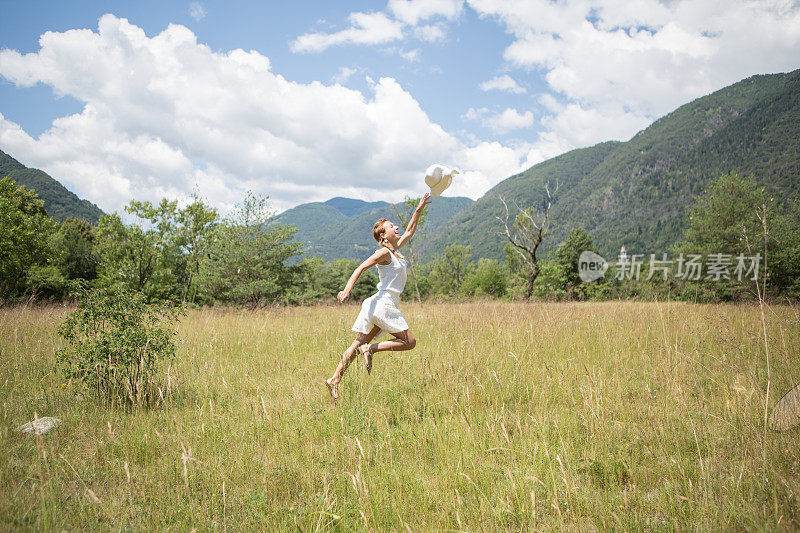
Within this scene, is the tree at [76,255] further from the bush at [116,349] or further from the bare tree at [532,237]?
the bush at [116,349]

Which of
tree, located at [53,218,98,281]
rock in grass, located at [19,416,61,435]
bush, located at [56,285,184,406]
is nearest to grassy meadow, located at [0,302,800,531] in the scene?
rock in grass, located at [19,416,61,435]

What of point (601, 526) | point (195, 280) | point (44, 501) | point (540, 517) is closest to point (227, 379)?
point (44, 501)

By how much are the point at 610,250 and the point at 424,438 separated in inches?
7459

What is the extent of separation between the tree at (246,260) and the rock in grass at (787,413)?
60.3 ft

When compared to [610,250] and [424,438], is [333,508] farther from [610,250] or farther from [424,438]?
[610,250]

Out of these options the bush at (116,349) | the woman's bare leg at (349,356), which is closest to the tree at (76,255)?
the bush at (116,349)

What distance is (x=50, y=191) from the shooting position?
90.2 m

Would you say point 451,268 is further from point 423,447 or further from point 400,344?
point 423,447

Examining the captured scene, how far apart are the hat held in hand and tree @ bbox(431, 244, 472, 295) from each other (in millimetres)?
66332

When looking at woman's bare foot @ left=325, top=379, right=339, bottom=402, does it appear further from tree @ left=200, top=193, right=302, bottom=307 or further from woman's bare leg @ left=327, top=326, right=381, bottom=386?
tree @ left=200, top=193, right=302, bottom=307

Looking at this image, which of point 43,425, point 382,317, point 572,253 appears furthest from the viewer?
point 572,253

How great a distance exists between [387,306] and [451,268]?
7124 centimetres

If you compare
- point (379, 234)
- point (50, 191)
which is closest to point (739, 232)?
point (379, 234)

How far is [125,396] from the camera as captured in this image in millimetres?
3930
